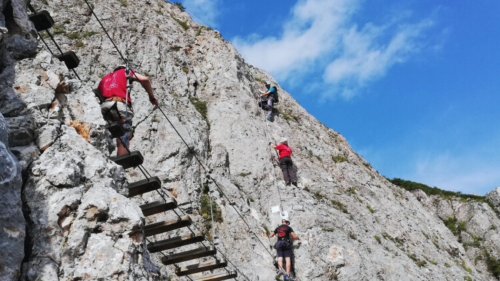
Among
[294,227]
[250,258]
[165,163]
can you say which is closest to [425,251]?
[294,227]

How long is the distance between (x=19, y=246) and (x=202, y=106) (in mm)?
17470

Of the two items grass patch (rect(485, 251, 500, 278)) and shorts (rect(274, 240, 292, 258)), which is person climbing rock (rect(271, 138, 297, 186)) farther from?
grass patch (rect(485, 251, 500, 278))

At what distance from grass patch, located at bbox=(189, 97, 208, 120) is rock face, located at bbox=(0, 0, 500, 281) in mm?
94

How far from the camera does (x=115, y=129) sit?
1038 cm

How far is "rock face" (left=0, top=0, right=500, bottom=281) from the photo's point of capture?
25.6 ft

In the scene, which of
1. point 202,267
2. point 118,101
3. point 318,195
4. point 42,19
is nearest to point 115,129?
point 118,101

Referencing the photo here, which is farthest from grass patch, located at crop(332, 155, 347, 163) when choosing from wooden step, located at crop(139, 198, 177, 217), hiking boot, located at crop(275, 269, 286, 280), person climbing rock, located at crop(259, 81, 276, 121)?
wooden step, located at crop(139, 198, 177, 217)

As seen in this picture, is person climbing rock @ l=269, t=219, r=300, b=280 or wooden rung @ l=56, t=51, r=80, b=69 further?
person climbing rock @ l=269, t=219, r=300, b=280

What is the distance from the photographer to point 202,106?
24078 millimetres

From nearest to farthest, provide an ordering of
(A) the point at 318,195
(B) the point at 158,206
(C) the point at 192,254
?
(B) the point at 158,206 → (C) the point at 192,254 → (A) the point at 318,195

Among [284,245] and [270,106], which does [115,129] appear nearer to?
[284,245]

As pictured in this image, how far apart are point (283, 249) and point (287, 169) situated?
4772 millimetres

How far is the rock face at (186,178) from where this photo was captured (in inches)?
307

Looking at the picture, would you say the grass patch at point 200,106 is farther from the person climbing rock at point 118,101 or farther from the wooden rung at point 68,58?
the wooden rung at point 68,58
